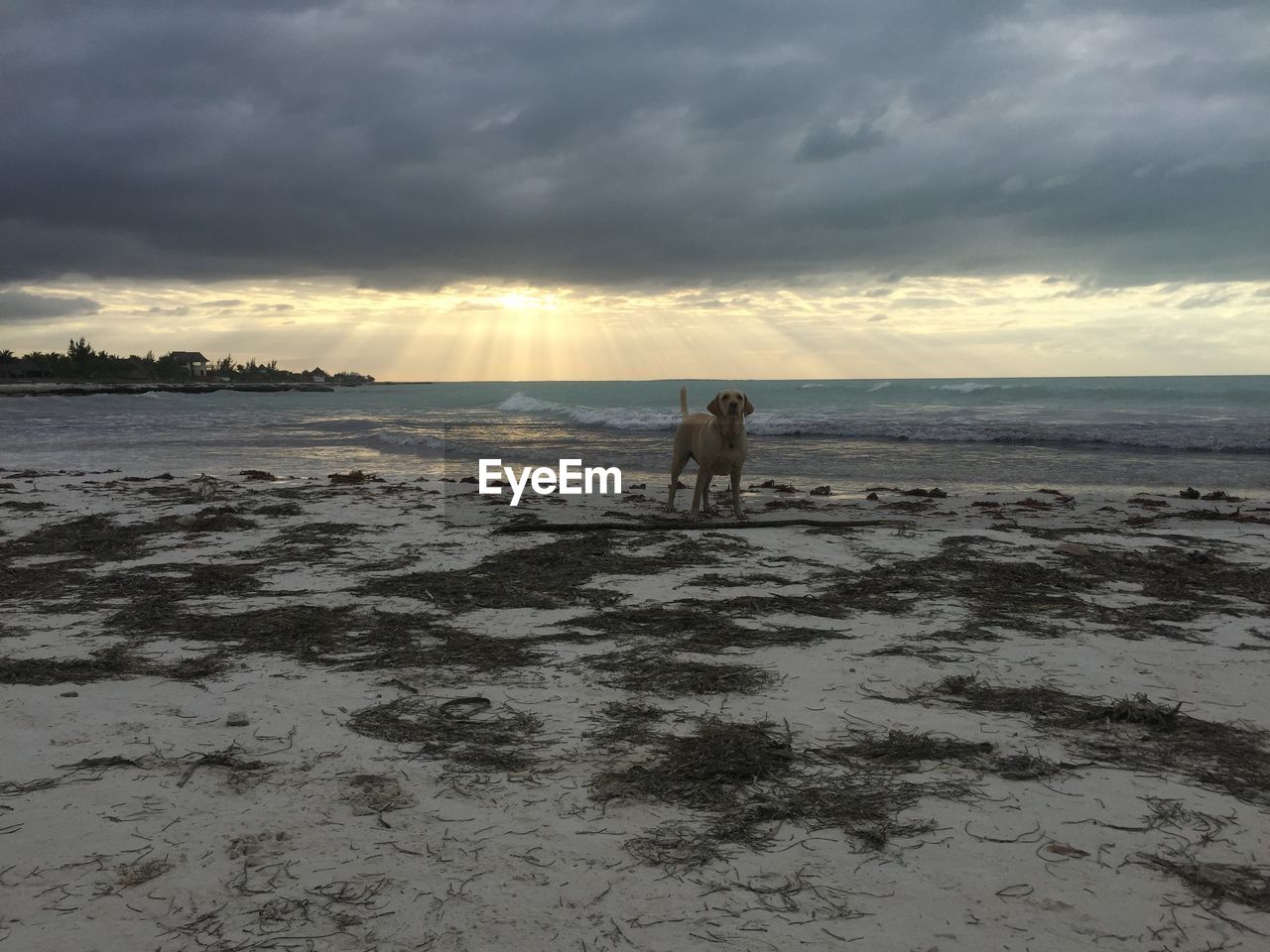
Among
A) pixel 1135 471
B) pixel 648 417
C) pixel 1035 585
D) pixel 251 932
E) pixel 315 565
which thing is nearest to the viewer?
pixel 251 932

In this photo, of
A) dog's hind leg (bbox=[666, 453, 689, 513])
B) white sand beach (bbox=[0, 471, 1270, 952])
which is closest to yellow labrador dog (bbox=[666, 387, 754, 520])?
dog's hind leg (bbox=[666, 453, 689, 513])

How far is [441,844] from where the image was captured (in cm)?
244

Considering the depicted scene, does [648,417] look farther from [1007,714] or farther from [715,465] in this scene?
[1007,714]

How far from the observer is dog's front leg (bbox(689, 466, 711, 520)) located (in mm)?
9133

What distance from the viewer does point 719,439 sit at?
902 centimetres

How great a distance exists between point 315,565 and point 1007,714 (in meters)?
5.53

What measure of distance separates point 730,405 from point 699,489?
1.14 metres

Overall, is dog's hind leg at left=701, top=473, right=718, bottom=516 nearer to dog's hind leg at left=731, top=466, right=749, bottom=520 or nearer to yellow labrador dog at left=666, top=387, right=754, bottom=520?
yellow labrador dog at left=666, top=387, right=754, bottom=520

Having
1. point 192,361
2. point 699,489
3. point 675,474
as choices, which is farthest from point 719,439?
point 192,361

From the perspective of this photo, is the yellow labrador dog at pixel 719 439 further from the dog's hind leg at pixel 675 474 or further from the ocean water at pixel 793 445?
the ocean water at pixel 793 445

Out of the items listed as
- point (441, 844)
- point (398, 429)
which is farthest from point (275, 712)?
point (398, 429)

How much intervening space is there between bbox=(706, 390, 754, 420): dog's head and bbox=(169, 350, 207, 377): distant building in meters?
140

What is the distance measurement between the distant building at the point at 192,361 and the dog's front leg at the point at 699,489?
139424 mm

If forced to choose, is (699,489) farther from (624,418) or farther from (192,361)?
(192,361)
